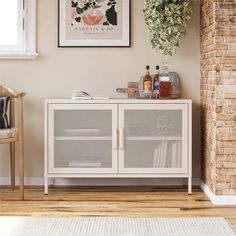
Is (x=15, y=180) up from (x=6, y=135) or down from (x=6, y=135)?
down

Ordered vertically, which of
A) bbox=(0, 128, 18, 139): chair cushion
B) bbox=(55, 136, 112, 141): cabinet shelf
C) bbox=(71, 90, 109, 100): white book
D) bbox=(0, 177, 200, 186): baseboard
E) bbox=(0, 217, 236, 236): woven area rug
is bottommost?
bbox=(0, 217, 236, 236): woven area rug

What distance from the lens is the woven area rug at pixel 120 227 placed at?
3.31m

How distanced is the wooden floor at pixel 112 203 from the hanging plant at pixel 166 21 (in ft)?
3.70

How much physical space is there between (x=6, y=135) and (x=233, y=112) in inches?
64.2

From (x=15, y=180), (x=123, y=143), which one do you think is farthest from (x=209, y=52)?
(x=15, y=180)

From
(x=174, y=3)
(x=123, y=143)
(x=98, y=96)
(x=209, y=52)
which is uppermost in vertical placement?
(x=174, y=3)

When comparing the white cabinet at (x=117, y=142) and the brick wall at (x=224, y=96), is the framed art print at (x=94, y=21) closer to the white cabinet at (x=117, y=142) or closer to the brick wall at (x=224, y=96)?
the white cabinet at (x=117, y=142)

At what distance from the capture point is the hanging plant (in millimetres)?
4312

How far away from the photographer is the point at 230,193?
13.2ft

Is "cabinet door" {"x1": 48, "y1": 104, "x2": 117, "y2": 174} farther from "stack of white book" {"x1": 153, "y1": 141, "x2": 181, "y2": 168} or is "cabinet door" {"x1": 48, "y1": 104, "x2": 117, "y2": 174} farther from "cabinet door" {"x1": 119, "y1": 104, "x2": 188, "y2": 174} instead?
"stack of white book" {"x1": 153, "y1": 141, "x2": 181, "y2": 168}

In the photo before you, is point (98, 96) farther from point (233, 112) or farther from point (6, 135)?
point (233, 112)

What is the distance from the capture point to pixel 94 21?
15.2ft

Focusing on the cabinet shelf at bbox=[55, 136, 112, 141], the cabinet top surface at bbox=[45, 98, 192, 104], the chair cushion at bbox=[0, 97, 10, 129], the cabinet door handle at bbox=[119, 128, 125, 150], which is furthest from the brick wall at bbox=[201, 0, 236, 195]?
the chair cushion at bbox=[0, 97, 10, 129]

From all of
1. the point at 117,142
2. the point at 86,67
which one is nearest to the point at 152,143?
the point at 117,142
